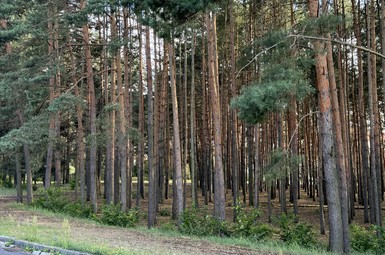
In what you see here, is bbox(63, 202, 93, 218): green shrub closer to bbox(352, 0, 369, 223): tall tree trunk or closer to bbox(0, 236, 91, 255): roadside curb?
bbox(0, 236, 91, 255): roadside curb

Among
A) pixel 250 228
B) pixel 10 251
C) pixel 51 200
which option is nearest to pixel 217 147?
pixel 250 228

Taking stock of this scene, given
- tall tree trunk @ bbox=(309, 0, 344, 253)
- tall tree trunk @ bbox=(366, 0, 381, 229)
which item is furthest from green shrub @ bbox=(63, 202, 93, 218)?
tall tree trunk @ bbox=(366, 0, 381, 229)

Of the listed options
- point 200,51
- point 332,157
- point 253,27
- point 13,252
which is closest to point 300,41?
point 332,157

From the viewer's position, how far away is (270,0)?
63.4 feet

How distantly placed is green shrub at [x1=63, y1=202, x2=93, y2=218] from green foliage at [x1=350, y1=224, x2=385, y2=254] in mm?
11276

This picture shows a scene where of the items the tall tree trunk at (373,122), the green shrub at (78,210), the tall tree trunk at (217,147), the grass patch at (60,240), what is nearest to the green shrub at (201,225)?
the tall tree trunk at (217,147)

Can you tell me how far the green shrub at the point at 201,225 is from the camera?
588 inches

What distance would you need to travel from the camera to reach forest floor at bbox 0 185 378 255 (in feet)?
31.0

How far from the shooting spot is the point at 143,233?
13.5 meters

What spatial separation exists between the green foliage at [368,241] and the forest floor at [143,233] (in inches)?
88.5

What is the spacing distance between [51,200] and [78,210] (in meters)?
2.46

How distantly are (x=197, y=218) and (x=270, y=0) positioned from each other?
10470 millimetres

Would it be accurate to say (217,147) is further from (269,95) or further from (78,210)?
(78,210)

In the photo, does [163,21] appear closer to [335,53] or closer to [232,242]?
[232,242]
